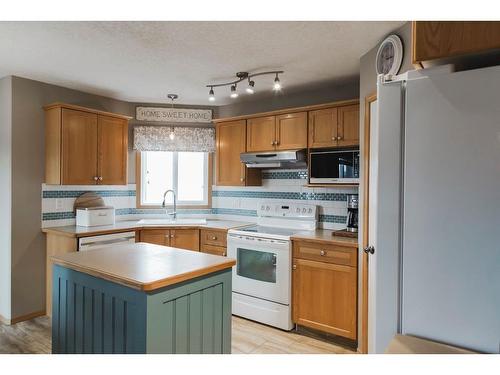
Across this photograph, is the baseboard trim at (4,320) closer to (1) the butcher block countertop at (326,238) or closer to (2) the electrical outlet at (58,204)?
(2) the electrical outlet at (58,204)

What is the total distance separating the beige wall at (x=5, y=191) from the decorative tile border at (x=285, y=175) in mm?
2697

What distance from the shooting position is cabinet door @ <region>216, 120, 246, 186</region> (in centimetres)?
386

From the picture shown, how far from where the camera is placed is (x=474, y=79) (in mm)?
816

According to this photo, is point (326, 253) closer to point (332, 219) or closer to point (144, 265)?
point (332, 219)

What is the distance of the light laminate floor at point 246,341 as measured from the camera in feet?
8.98

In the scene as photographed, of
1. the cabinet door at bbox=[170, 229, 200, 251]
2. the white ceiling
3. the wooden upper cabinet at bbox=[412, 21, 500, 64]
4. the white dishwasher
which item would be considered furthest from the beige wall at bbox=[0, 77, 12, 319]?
the wooden upper cabinet at bbox=[412, 21, 500, 64]

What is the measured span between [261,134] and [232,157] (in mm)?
493

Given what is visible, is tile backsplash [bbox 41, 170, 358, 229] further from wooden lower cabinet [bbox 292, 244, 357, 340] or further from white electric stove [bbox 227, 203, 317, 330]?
wooden lower cabinet [bbox 292, 244, 357, 340]

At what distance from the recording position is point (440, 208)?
34.3 inches

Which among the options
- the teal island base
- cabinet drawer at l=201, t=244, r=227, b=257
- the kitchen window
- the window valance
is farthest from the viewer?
the kitchen window

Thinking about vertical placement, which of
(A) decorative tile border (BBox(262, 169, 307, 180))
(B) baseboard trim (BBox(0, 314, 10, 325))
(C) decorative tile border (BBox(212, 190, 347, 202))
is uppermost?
(A) decorative tile border (BBox(262, 169, 307, 180))

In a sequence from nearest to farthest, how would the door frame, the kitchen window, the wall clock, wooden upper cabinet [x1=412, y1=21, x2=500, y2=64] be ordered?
wooden upper cabinet [x1=412, y1=21, x2=500, y2=64] < the wall clock < the door frame < the kitchen window

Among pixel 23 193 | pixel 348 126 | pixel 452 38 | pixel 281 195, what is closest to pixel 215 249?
pixel 281 195

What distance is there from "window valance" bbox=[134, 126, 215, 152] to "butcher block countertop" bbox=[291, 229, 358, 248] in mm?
1830
